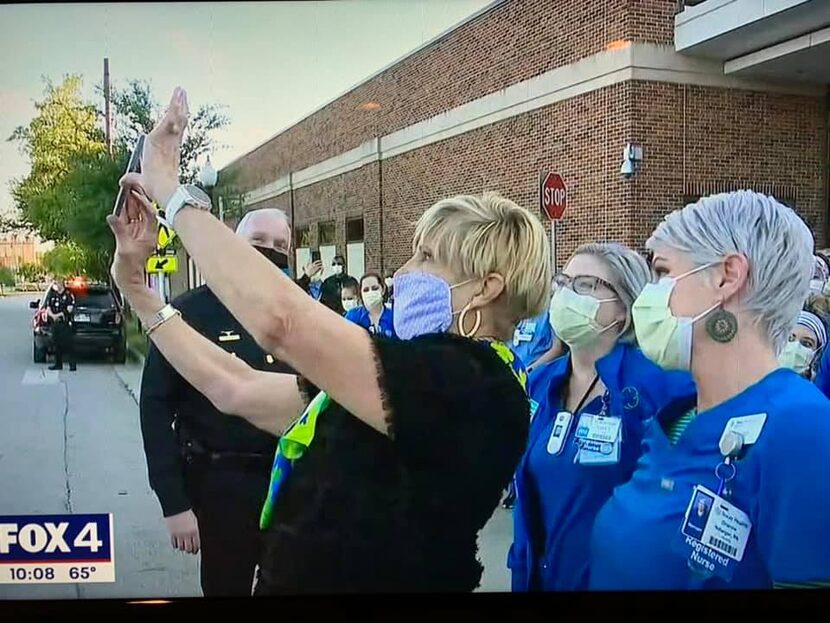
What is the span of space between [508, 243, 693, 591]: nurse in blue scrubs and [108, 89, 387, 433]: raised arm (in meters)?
0.63

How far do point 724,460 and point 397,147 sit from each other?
121 cm

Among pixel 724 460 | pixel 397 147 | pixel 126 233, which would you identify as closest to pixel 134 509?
pixel 126 233

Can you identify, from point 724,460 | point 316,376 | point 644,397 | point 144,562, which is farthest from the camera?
point 144,562

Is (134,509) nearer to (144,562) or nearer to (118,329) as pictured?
(144,562)

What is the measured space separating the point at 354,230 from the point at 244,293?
22.3 inches

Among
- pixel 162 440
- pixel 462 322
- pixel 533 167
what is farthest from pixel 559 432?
pixel 162 440

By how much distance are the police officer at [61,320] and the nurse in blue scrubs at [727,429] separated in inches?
62.1

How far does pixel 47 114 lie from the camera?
2156mm

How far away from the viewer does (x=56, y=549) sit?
2.26 metres

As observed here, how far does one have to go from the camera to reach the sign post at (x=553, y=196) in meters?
2.10

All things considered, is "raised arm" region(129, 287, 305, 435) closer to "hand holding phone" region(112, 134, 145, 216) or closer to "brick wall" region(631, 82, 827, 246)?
"hand holding phone" region(112, 134, 145, 216)

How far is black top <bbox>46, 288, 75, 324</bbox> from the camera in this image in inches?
89.3

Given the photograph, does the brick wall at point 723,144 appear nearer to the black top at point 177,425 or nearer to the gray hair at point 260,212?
the gray hair at point 260,212

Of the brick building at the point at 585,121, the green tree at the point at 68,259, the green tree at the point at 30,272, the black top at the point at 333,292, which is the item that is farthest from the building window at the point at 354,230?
the green tree at the point at 30,272
